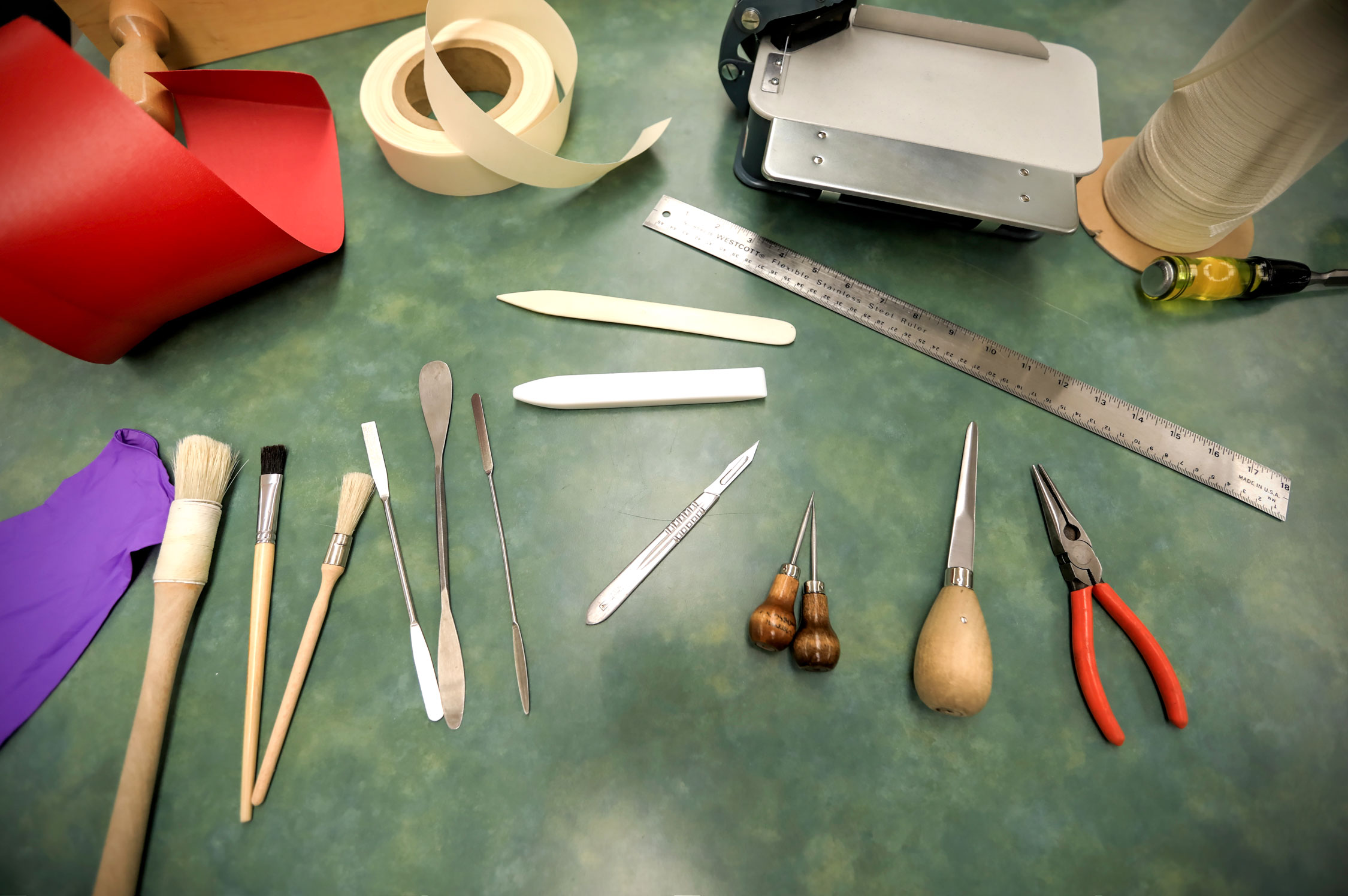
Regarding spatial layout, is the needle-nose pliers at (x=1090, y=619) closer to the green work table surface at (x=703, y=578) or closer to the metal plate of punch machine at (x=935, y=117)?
the green work table surface at (x=703, y=578)

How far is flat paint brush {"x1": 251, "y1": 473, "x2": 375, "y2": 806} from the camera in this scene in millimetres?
994

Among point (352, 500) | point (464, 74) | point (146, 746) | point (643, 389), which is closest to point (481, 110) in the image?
point (464, 74)

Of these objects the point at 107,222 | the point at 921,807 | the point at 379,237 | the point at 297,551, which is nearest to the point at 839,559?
the point at 921,807

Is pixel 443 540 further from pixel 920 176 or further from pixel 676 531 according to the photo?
pixel 920 176

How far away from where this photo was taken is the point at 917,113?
1232mm

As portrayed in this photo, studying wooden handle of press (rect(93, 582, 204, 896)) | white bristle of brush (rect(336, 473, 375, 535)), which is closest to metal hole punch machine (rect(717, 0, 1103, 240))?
white bristle of brush (rect(336, 473, 375, 535))

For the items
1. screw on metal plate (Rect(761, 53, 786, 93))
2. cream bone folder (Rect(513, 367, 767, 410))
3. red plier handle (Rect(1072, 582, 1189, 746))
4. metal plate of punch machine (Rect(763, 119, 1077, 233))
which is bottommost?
red plier handle (Rect(1072, 582, 1189, 746))

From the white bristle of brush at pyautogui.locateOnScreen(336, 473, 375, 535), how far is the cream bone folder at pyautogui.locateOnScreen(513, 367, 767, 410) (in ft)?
1.05

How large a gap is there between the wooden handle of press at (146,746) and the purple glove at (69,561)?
0.12 metres

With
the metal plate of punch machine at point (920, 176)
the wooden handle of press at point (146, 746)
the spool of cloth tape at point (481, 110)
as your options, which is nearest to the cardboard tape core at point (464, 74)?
the spool of cloth tape at point (481, 110)

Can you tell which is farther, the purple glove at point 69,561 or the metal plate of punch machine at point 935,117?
the metal plate of punch machine at point 935,117

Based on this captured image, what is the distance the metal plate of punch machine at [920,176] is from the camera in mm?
1159

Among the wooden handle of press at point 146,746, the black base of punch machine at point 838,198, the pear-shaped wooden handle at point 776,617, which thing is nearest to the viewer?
the wooden handle of press at point 146,746

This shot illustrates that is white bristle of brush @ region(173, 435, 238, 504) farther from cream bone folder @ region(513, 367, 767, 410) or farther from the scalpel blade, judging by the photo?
the scalpel blade
